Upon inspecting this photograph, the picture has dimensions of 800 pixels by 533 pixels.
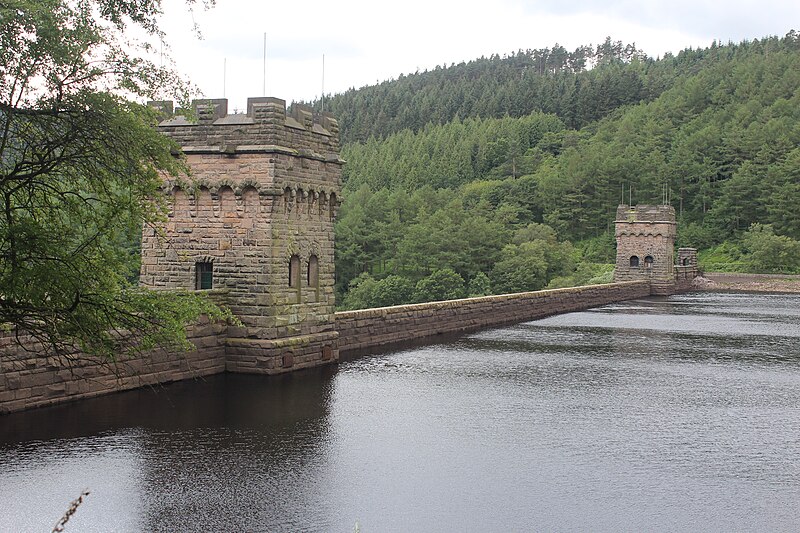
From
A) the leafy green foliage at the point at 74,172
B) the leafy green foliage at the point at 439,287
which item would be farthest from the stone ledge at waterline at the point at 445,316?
the leafy green foliage at the point at 439,287

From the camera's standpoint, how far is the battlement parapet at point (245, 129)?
674 inches

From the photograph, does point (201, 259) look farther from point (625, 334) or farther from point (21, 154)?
point (625, 334)

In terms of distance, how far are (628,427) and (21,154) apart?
30.9 ft

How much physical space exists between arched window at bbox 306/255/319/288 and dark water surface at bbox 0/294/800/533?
1.73 metres

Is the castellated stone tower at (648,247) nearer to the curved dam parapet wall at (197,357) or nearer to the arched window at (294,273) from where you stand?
the curved dam parapet wall at (197,357)

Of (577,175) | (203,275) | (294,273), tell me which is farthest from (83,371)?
(577,175)

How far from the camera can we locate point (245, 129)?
17.2 metres

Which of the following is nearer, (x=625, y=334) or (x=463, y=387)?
(x=463, y=387)

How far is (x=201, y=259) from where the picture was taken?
17516 mm

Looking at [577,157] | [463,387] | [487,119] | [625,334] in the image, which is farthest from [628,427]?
[487,119]

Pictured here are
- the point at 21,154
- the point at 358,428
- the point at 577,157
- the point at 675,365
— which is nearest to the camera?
the point at 21,154

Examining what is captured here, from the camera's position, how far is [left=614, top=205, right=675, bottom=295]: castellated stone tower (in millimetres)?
49281

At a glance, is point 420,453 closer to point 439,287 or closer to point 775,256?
point 439,287

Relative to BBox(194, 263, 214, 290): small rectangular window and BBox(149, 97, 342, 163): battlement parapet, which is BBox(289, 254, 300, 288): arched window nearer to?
BBox(194, 263, 214, 290): small rectangular window
